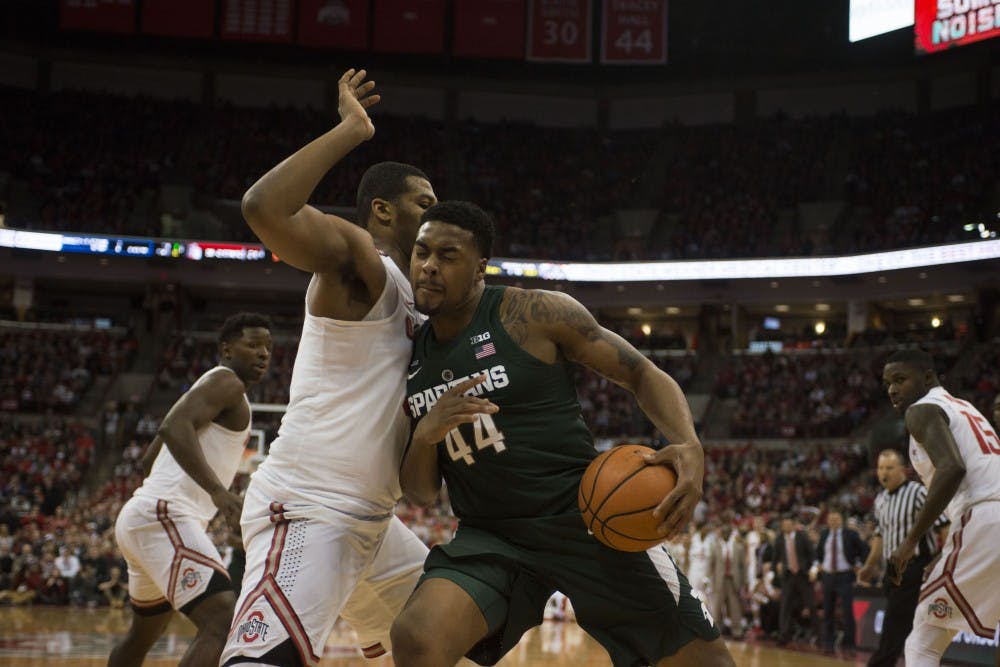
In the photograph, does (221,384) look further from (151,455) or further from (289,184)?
(289,184)

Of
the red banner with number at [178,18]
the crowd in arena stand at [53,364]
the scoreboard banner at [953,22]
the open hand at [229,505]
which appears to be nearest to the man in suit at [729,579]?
the open hand at [229,505]

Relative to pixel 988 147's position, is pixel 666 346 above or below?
below

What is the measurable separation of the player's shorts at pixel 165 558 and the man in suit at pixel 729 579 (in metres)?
10.5

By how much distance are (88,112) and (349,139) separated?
3210cm

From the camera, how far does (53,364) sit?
28.2m

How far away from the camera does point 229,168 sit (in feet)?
107

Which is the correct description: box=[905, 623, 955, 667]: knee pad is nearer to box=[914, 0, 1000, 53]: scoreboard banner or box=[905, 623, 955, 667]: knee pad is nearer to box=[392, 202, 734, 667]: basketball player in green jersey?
box=[392, 202, 734, 667]: basketball player in green jersey

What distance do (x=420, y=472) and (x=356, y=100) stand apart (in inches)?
49.8

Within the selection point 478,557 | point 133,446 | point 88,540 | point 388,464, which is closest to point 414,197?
point 388,464

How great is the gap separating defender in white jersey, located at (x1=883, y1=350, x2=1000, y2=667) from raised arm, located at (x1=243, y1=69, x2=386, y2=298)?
11.0 feet

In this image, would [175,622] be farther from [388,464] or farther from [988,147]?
[988,147]

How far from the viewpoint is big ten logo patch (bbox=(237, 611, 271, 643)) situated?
340cm

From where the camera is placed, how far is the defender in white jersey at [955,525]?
18.0ft

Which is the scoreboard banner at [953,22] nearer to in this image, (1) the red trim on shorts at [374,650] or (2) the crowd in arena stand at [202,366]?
(2) the crowd in arena stand at [202,366]
